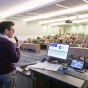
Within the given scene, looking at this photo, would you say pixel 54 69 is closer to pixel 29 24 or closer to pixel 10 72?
pixel 10 72

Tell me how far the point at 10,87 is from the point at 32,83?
1.82ft

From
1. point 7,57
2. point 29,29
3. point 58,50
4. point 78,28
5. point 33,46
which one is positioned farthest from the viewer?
point 78,28

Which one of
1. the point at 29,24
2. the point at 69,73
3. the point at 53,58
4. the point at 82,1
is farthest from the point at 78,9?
the point at 29,24

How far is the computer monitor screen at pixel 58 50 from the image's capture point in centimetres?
224

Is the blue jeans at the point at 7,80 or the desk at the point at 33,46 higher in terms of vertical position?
the blue jeans at the point at 7,80

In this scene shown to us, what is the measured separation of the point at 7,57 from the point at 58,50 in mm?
930

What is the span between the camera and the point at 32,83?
2.26 metres

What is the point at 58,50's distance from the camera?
7.70 feet

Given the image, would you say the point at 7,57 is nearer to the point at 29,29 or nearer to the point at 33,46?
the point at 33,46

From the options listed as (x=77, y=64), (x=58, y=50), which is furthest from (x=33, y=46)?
(x=77, y=64)

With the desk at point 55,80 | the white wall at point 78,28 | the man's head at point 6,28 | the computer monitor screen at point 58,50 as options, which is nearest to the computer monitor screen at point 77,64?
the computer monitor screen at point 58,50

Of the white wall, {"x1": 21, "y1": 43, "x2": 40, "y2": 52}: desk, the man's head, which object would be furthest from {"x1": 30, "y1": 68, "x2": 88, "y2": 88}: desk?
the white wall

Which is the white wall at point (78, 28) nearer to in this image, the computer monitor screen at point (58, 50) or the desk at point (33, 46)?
the desk at point (33, 46)

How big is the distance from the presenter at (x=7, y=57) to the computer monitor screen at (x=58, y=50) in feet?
2.59
